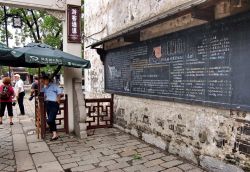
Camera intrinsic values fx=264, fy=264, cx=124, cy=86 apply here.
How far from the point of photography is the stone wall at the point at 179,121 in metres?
4.26

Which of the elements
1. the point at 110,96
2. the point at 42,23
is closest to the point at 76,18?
the point at 110,96

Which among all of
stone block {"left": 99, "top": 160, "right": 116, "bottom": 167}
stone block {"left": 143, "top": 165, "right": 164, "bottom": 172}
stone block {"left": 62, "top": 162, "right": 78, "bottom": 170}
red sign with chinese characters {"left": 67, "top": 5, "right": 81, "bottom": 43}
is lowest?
stone block {"left": 62, "top": 162, "right": 78, "bottom": 170}

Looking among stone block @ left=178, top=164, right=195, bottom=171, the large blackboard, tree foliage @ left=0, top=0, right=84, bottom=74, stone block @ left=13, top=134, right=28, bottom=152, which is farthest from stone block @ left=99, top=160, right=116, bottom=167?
tree foliage @ left=0, top=0, right=84, bottom=74

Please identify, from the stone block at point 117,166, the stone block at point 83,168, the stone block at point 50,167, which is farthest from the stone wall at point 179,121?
the stone block at point 50,167

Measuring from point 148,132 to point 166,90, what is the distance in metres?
1.43

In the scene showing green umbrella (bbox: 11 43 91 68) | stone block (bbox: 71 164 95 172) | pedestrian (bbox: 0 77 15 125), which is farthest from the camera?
pedestrian (bbox: 0 77 15 125)

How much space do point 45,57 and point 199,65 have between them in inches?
153

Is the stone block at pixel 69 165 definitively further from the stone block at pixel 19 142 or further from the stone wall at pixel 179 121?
the stone wall at pixel 179 121

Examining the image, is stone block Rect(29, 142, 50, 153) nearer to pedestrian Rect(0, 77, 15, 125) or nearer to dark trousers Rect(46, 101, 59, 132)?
dark trousers Rect(46, 101, 59, 132)

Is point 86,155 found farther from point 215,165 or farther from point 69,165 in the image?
point 215,165

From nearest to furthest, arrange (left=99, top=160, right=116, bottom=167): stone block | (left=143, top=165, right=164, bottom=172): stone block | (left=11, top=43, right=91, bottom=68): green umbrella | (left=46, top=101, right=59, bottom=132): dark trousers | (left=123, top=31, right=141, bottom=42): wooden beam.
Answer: (left=143, top=165, right=164, bottom=172): stone block
(left=99, top=160, right=116, bottom=167): stone block
(left=11, top=43, right=91, bottom=68): green umbrella
(left=123, top=31, right=141, bottom=42): wooden beam
(left=46, top=101, right=59, bottom=132): dark trousers

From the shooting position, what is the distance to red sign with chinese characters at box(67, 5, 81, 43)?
8086mm

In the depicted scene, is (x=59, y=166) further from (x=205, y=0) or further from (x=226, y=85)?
(x=205, y=0)

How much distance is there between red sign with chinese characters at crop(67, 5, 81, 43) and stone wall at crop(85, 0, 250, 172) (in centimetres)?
130
